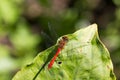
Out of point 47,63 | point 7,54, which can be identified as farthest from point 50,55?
point 7,54

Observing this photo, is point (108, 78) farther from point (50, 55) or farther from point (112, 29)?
point (112, 29)

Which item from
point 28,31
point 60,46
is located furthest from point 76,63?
point 28,31

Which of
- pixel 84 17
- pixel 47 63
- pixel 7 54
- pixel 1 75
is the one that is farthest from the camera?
pixel 84 17

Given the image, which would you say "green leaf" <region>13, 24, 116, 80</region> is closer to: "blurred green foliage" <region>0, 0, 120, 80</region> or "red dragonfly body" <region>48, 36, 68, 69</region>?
"red dragonfly body" <region>48, 36, 68, 69</region>

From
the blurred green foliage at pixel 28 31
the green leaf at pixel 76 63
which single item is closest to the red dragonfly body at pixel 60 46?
the green leaf at pixel 76 63

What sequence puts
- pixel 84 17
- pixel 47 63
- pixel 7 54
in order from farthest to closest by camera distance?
pixel 84 17
pixel 7 54
pixel 47 63

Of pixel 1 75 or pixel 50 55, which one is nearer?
pixel 50 55

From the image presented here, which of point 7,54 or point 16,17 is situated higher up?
point 16,17

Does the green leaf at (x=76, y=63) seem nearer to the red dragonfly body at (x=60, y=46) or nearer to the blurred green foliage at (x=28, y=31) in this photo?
the red dragonfly body at (x=60, y=46)

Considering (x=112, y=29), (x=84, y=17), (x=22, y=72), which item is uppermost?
(x=22, y=72)

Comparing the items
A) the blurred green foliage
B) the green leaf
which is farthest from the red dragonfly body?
the blurred green foliage
